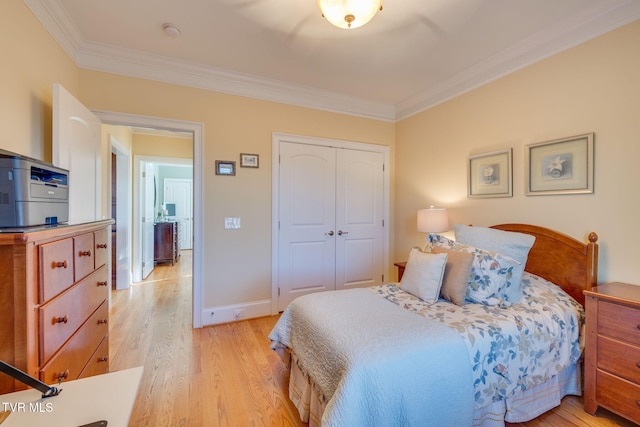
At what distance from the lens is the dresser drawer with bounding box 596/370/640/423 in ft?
4.94

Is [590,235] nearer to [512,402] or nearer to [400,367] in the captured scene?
[512,402]

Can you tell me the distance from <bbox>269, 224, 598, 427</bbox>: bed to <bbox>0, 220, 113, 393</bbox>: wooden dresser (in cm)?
107

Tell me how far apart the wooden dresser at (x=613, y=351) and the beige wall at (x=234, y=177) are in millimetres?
2675

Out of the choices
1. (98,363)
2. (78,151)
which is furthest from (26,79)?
(98,363)

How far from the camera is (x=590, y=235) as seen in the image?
75.1 inches

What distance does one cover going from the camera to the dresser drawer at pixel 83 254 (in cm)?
130

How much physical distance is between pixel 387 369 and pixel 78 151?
2.49 meters

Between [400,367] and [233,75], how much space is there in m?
2.94

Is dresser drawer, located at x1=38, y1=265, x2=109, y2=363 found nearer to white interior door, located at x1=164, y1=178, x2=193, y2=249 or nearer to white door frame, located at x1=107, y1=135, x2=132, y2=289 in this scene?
white door frame, located at x1=107, y1=135, x2=132, y2=289

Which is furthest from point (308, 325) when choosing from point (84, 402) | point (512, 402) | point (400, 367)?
point (512, 402)

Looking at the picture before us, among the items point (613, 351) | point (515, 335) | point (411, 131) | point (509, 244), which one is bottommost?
point (613, 351)

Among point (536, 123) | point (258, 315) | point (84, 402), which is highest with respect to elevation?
point (536, 123)

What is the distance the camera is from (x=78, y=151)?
2.03 m

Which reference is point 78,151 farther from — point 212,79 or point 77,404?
point 77,404
